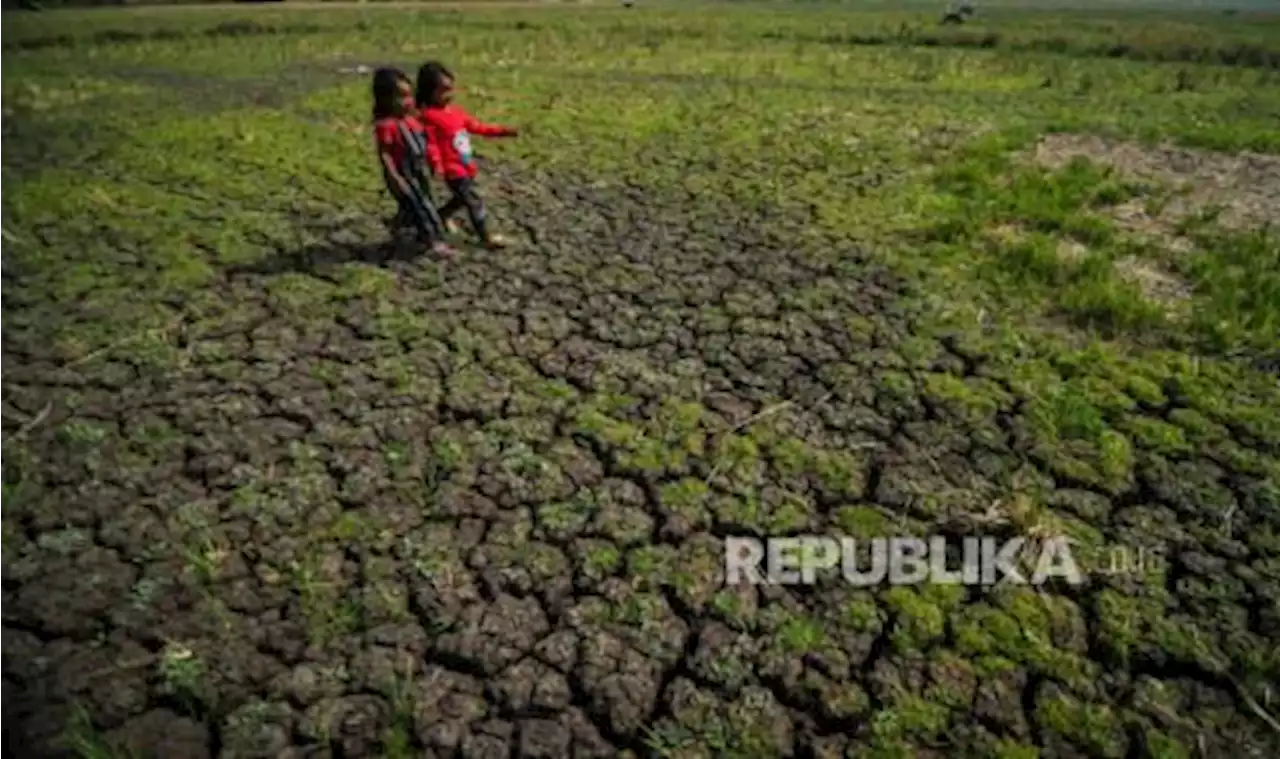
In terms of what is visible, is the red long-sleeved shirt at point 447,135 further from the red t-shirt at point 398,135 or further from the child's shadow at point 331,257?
the child's shadow at point 331,257

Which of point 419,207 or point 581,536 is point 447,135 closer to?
point 419,207

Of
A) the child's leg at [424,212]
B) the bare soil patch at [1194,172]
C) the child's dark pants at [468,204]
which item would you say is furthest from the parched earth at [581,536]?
the bare soil patch at [1194,172]

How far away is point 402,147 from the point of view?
7.57m

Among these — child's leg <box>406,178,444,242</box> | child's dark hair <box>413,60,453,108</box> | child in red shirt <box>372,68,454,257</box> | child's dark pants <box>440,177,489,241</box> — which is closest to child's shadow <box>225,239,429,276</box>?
child's leg <box>406,178,444,242</box>

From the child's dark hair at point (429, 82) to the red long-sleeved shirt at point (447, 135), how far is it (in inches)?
3.5

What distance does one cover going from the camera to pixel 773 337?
22.7 feet

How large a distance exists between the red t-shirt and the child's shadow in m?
1.03

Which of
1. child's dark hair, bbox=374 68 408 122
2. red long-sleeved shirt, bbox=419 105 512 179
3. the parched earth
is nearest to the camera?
the parched earth

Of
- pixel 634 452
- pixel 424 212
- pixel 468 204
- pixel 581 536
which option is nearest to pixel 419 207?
pixel 424 212

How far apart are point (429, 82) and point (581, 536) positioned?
4.71 meters

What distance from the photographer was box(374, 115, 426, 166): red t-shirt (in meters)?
7.46

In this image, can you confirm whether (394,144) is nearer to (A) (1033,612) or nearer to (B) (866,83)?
(A) (1033,612)

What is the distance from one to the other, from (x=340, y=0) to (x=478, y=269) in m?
43.0

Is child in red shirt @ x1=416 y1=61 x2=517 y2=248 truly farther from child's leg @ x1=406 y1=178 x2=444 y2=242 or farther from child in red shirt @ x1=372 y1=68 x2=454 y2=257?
child's leg @ x1=406 y1=178 x2=444 y2=242
